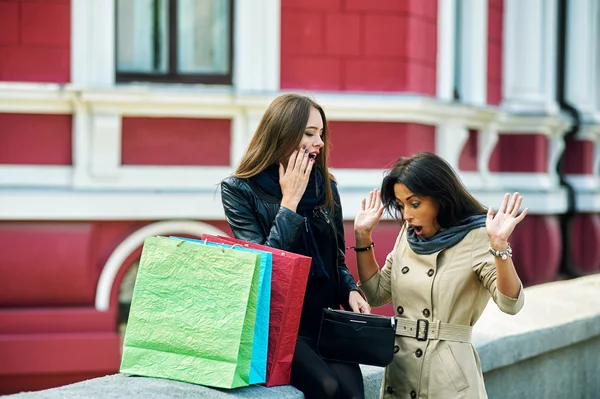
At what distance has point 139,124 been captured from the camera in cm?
809

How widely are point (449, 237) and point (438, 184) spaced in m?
0.19

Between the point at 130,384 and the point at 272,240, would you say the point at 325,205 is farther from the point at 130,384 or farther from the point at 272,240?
the point at 130,384

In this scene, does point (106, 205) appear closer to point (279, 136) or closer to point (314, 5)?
point (314, 5)

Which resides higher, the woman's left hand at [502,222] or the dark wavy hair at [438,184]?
the dark wavy hair at [438,184]

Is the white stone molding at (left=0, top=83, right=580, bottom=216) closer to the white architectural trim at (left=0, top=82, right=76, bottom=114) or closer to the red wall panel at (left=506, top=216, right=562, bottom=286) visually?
the white architectural trim at (left=0, top=82, right=76, bottom=114)

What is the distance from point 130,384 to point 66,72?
521cm

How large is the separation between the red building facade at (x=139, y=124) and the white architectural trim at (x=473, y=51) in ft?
2.12

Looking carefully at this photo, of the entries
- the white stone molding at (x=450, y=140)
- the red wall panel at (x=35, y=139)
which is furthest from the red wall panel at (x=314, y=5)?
the red wall panel at (x=35, y=139)

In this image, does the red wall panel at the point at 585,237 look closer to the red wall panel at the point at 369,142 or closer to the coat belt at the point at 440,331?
the red wall panel at the point at 369,142

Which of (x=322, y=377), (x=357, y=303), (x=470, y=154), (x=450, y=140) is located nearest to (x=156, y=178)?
(x=450, y=140)

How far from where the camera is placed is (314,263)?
379cm

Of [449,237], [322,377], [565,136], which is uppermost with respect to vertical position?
[565,136]

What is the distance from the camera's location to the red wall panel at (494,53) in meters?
10.7

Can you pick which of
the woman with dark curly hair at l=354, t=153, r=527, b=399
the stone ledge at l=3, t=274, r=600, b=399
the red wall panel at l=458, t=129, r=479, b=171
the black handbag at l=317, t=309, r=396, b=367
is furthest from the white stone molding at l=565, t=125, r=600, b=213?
the black handbag at l=317, t=309, r=396, b=367
